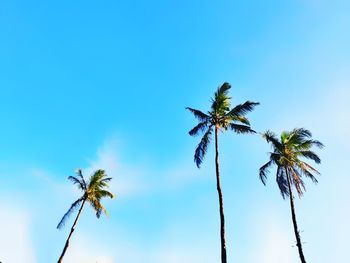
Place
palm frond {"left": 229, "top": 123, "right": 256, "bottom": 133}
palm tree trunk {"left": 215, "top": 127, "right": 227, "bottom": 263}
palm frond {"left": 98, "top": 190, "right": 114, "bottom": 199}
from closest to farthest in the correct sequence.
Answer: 1. palm tree trunk {"left": 215, "top": 127, "right": 227, "bottom": 263}
2. palm frond {"left": 229, "top": 123, "right": 256, "bottom": 133}
3. palm frond {"left": 98, "top": 190, "right": 114, "bottom": 199}

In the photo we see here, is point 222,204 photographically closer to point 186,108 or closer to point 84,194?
point 186,108

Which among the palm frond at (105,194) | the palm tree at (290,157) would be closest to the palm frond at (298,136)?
the palm tree at (290,157)

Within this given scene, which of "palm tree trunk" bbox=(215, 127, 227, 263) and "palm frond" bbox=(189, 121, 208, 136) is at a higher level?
"palm frond" bbox=(189, 121, 208, 136)

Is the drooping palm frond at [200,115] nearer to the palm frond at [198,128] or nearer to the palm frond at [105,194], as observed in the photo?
the palm frond at [198,128]

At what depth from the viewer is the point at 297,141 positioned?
26.1m

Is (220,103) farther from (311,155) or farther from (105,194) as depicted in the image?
(105,194)

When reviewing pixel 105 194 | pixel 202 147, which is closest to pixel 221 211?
pixel 202 147

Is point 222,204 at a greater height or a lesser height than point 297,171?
lesser

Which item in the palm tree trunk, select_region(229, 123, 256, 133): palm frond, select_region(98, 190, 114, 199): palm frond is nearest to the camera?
the palm tree trunk

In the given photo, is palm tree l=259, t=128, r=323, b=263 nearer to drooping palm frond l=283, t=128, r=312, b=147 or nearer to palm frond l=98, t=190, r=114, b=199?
drooping palm frond l=283, t=128, r=312, b=147

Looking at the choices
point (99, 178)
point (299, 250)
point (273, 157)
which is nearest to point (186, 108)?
point (273, 157)

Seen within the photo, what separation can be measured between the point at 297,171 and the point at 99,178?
20.9 metres

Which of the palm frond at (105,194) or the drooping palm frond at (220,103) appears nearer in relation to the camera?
the drooping palm frond at (220,103)

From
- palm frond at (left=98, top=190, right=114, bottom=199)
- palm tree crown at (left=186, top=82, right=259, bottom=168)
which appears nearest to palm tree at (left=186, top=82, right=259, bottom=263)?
palm tree crown at (left=186, top=82, right=259, bottom=168)
